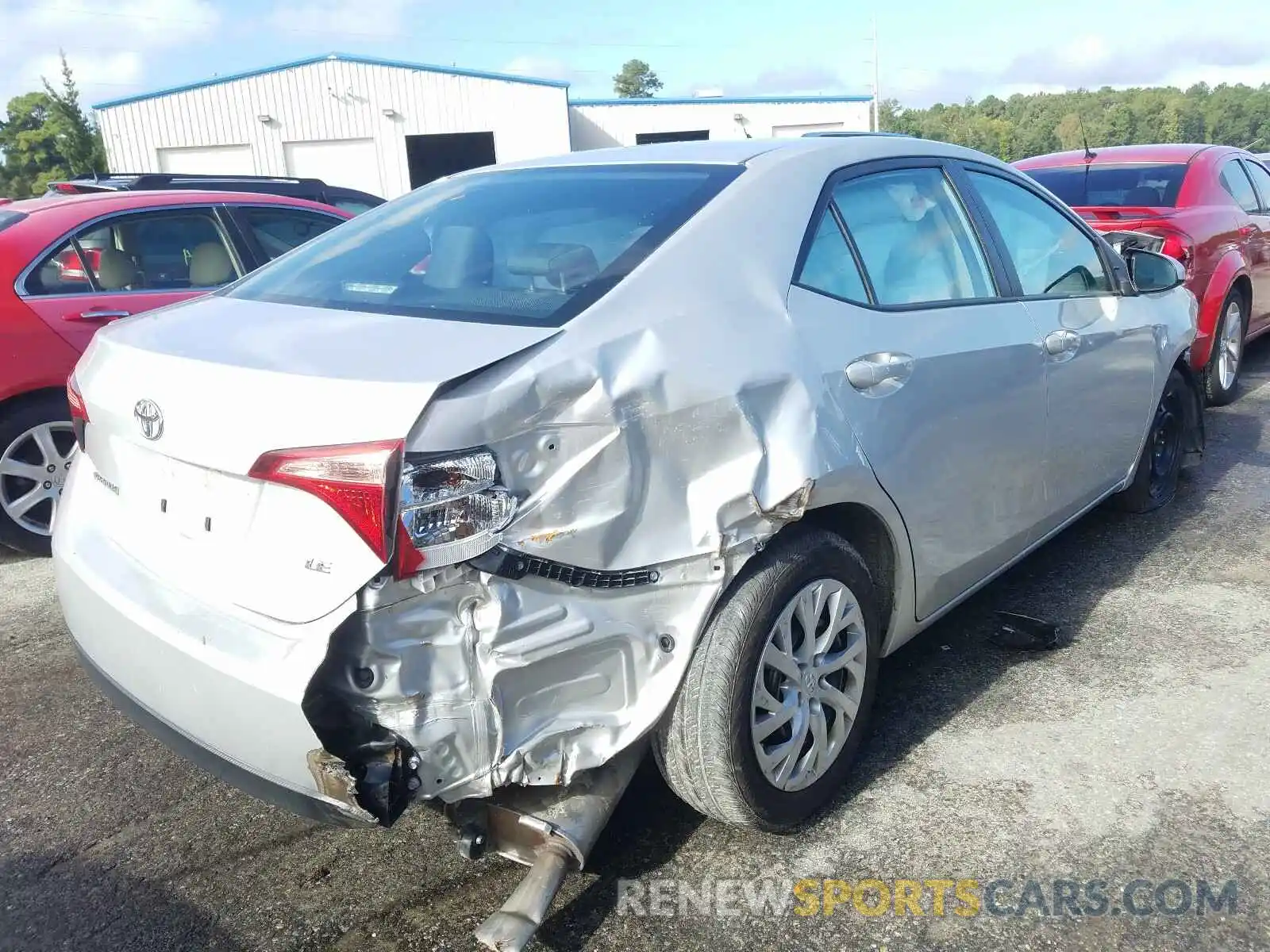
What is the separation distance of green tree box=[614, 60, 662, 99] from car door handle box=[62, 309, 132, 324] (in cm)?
10290

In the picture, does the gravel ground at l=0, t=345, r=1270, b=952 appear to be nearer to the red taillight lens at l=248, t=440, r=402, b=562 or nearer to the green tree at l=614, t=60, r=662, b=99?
the red taillight lens at l=248, t=440, r=402, b=562

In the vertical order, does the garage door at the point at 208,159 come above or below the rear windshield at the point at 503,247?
above

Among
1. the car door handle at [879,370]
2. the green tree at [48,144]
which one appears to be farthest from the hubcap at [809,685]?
the green tree at [48,144]

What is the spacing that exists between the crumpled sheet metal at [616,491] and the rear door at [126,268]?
3.50 meters

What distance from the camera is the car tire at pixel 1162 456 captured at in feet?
15.2

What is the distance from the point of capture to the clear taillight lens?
1.87 meters

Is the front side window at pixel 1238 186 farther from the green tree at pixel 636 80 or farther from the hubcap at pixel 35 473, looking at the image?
the green tree at pixel 636 80

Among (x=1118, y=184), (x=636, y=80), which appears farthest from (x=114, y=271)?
(x=636, y=80)

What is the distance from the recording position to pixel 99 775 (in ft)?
9.85

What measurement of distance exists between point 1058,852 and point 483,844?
1.38 m

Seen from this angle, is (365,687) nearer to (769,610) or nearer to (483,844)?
(483,844)

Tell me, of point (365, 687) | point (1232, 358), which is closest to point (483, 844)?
point (365, 687)

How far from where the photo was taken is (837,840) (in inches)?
103

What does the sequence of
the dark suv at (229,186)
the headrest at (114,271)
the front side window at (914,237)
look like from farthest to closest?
the dark suv at (229,186) → the headrest at (114,271) → the front side window at (914,237)
